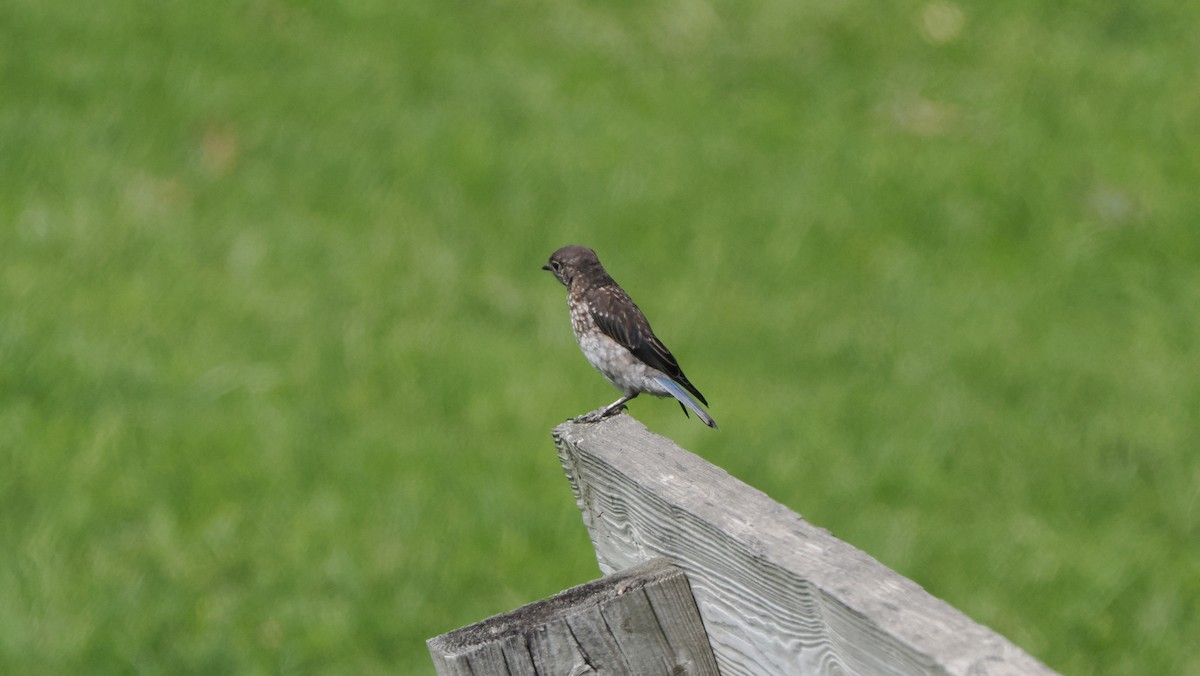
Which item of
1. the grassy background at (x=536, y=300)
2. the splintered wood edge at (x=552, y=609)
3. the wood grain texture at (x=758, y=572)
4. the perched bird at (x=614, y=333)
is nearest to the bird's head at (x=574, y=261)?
the perched bird at (x=614, y=333)

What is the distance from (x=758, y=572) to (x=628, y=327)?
8.56 feet

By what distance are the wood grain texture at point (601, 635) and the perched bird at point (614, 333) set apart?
2.20m

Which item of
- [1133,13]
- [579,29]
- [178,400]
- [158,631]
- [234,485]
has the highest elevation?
[579,29]

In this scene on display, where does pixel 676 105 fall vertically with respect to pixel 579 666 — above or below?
above

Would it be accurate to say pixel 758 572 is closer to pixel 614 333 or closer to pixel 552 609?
pixel 552 609

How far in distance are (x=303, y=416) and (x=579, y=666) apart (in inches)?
186

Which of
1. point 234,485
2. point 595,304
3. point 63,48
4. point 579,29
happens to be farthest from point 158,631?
point 579,29

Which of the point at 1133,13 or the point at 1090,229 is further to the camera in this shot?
the point at 1133,13

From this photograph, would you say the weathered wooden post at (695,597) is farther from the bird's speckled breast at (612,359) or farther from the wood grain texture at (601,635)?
the bird's speckled breast at (612,359)

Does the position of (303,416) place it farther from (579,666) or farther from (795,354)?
(579,666)

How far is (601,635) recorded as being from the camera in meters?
2.37

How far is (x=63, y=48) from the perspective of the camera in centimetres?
931

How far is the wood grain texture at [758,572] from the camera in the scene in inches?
70.6

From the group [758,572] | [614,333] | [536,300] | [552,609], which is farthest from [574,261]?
[536,300]
